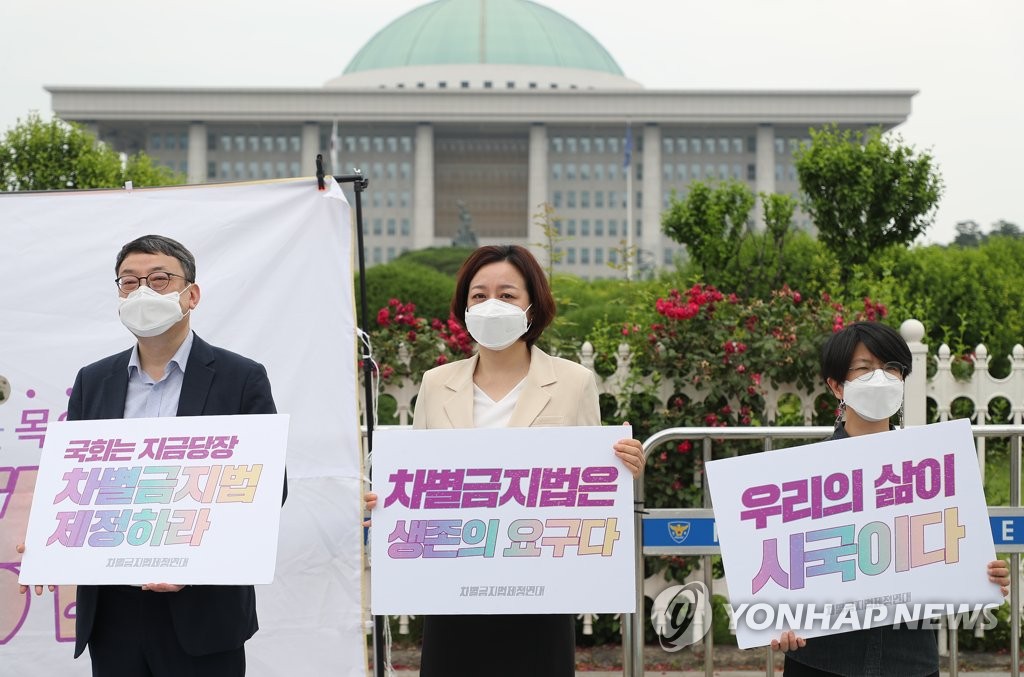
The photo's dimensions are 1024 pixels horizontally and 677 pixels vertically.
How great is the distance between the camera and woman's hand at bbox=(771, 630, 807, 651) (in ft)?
9.67

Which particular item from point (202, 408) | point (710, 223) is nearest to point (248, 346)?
point (202, 408)

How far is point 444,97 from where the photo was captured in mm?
75125

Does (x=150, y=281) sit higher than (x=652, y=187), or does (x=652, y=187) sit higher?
(x=652, y=187)

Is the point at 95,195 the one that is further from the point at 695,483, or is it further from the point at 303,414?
the point at 695,483

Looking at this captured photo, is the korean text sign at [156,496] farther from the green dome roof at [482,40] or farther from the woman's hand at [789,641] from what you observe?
the green dome roof at [482,40]

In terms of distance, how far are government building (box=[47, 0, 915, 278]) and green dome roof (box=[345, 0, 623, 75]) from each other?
365 mm

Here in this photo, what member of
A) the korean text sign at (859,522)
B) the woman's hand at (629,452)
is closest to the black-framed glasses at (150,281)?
the woman's hand at (629,452)

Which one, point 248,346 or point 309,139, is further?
point 309,139

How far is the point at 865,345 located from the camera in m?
3.17

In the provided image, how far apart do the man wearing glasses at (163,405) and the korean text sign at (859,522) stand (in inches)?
58.4

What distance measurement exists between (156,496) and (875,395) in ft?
7.28

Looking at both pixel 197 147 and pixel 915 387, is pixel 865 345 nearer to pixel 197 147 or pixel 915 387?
pixel 915 387

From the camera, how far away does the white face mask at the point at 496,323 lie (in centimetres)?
321

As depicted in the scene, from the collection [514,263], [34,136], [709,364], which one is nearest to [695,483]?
[709,364]
